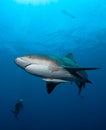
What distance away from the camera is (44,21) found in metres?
35.3

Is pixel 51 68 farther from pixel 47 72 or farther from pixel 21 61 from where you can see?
pixel 21 61

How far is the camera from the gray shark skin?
3809 mm

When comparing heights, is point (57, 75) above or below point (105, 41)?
below

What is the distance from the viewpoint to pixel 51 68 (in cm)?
400

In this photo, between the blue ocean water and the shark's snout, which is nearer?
the shark's snout

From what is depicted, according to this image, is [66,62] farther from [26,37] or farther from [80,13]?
[26,37]

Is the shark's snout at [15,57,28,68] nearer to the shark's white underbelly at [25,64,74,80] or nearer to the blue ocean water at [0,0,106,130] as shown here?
the shark's white underbelly at [25,64,74,80]

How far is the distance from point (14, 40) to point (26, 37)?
7.18 ft

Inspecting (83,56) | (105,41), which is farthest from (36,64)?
(83,56)

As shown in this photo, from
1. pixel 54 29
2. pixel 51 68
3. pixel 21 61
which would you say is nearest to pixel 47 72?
pixel 51 68

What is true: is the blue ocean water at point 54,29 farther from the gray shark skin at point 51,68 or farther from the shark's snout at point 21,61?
the shark's snout at point 21,61

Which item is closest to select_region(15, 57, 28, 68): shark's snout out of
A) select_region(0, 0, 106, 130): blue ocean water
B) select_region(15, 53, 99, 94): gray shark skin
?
select_region(15, 53, 99, 94): gray shark skin

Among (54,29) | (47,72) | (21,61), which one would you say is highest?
(54,29)

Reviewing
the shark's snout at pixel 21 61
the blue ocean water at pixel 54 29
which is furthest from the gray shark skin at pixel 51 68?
the blue ocean water at pixel 54 29
